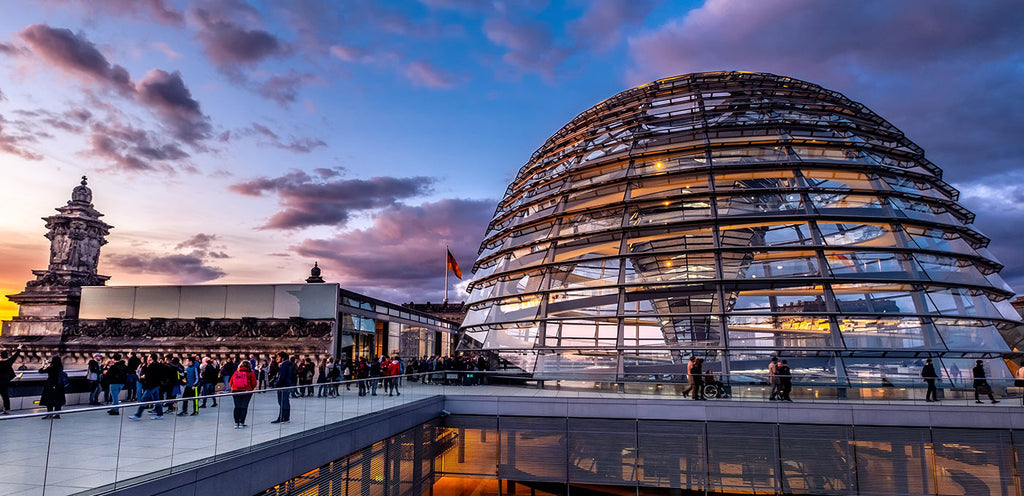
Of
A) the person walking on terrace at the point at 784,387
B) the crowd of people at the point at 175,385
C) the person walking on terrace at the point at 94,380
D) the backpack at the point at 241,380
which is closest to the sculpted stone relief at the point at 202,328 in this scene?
the crowd of people at the point at 175,385

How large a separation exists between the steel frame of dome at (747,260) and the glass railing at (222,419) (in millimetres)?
1236

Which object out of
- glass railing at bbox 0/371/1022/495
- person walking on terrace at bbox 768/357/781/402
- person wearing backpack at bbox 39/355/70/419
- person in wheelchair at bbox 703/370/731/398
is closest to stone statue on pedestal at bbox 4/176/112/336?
person wearing backpack at bbox 39/355/70/419

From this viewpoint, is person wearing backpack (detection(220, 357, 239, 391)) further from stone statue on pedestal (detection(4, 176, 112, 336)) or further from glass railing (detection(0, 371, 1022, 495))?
stone statue on pedestal (detection(4, 176, 112, 336))

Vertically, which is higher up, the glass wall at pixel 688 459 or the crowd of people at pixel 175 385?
the crowd of people at pixel 175 385

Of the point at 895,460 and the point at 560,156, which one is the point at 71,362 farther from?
the point at 895,460

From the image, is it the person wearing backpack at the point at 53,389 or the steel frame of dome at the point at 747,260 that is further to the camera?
the steel frame of dome at the point at 747,260

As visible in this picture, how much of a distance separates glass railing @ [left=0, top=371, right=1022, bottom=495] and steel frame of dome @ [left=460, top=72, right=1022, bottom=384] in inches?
48.7

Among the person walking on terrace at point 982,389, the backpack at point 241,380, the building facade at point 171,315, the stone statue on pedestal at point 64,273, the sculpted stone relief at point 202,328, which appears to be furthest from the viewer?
the stone statue on pedestal at point 64,273

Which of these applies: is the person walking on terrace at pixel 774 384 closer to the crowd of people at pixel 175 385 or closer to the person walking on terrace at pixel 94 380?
the crowd of people at pixel 175 385

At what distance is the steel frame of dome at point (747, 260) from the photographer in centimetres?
2102

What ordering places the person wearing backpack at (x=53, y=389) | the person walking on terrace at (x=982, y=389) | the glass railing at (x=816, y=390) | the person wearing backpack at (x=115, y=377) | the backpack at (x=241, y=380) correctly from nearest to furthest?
1. the backpack at (x=241, y=380)
2. the person wearing backpack at (x=53, y=389)
3. the person wearing backpack at (x=115, y=377)
4. the person walking on terrace at (x=982, y=389)
5. the glass railing at (x=816, y=390)

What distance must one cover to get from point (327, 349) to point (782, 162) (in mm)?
27229

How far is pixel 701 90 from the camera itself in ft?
102

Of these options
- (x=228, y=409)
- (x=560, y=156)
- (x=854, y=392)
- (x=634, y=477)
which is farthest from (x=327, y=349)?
(x=854, y=392)
